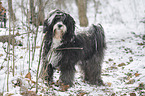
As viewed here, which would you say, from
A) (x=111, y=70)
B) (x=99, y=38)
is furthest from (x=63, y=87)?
(x=111, y=70)

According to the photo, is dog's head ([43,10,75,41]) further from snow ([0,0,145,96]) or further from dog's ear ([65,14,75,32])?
snow ([0,0,145,96])

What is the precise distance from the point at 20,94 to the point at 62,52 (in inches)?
46.4

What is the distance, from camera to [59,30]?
3361 millimetres

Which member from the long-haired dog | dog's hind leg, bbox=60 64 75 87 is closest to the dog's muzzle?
the long-haired dog

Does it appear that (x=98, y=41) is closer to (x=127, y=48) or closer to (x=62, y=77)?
(x=62, y=77)

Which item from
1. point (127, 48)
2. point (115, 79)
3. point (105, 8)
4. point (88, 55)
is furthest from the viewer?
point (105, 8)

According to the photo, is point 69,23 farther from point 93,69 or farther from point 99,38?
point 93,69

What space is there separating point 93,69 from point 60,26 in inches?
60.5

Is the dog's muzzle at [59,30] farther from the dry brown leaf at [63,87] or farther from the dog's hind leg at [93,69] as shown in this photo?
the dog's hind leg at [93,69]

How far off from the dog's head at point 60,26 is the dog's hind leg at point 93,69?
1021 millimetres

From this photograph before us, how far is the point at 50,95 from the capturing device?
304 cm

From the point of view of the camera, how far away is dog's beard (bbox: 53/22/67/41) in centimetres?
332

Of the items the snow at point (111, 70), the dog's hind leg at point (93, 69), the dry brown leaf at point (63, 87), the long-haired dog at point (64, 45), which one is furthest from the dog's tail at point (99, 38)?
the dry brown leaf at point (63, 87)

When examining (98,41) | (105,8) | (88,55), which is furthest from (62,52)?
(105,8)
